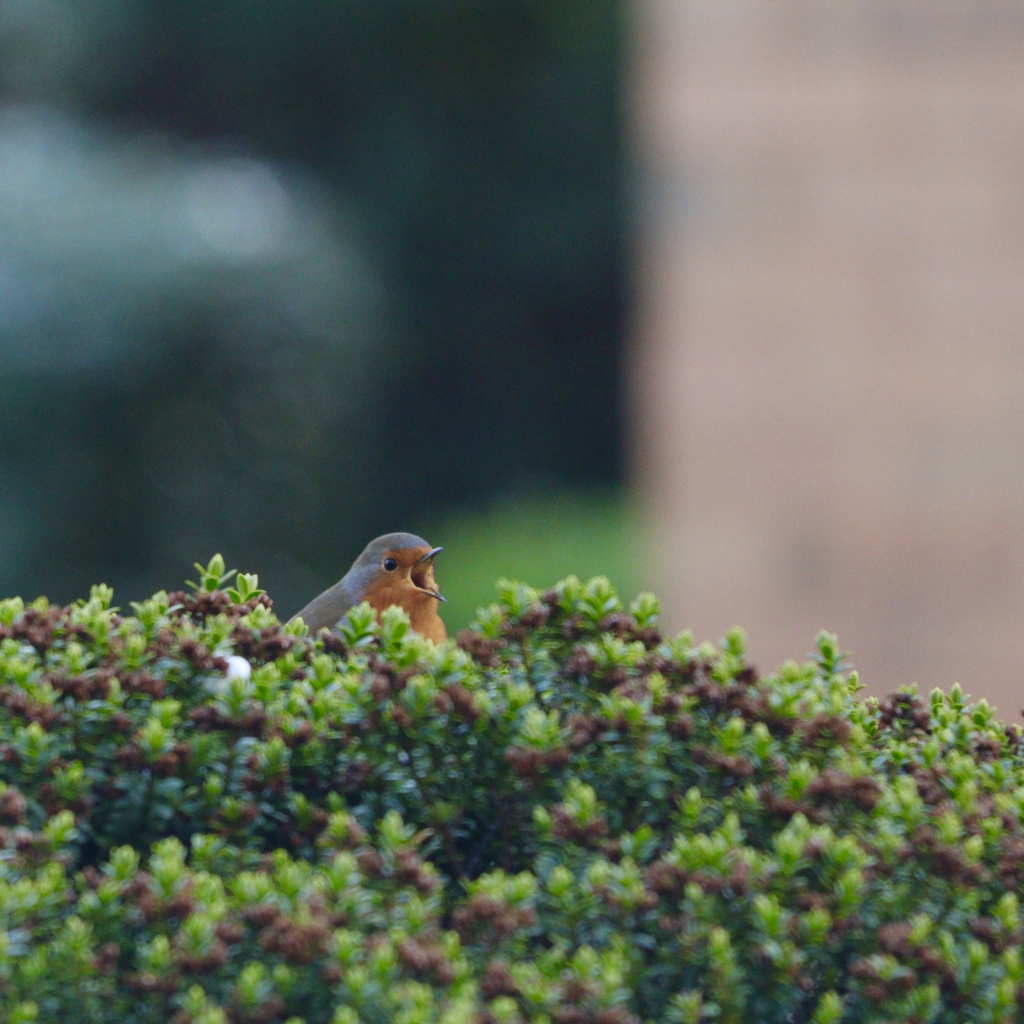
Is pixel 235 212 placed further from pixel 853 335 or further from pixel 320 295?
pixel 853 335

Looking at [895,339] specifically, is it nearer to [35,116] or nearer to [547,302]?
[35,116]

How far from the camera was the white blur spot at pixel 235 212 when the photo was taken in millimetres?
9789

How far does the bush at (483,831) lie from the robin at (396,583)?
591 mm

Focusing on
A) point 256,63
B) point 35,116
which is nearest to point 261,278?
point 35,116

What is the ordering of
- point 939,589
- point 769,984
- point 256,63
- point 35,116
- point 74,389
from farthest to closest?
1. point 256,63
2. point 35,116
3. point 74,389
4. point 939,589
5. point 769,984

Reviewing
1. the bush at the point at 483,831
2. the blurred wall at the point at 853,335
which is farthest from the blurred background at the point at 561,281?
the bush at the point at 483,831

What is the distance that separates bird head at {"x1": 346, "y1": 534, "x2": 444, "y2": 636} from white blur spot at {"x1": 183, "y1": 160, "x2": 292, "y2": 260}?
6.93 m

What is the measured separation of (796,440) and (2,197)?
211 inches

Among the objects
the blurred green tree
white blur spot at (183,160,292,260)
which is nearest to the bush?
the blurred green tree

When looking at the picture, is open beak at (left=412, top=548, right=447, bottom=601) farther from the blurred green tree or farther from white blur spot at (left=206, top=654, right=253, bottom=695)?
the blurred green tree

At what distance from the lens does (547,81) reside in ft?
50.8

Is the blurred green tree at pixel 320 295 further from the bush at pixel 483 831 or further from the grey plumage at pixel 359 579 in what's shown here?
the bush at pixel 483 831

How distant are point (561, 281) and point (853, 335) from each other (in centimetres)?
879

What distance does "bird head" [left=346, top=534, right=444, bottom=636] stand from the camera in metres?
3.08
